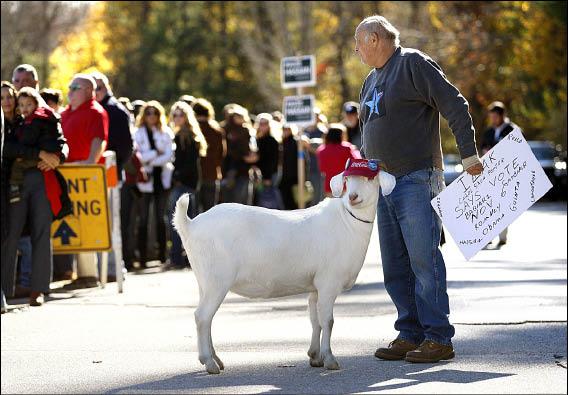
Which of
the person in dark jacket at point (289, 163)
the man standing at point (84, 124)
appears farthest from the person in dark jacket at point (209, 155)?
the person in dark jacket at point (289, 163)

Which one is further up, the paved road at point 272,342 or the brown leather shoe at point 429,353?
the brown leather shoe at point 429,353

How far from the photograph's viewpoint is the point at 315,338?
957cm

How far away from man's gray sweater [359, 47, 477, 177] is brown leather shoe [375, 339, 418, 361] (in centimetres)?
111

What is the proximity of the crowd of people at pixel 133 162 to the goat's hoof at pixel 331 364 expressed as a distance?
209 inches

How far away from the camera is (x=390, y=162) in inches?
384

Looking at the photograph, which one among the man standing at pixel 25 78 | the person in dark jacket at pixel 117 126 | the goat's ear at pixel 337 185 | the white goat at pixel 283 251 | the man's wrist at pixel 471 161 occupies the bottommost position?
the white goat at pixel 283 251

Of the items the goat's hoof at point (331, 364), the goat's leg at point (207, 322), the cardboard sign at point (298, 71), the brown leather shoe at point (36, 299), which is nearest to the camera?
the goat's leg at point (207, 322)

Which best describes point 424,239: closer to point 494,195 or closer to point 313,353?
point 494,195

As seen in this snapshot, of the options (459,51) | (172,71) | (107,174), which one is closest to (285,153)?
(107,174)

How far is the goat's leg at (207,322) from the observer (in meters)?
9.23

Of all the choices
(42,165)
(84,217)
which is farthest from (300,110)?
(42,165)

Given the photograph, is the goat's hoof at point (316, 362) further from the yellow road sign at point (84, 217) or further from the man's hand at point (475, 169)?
the yellow road sign at point (84, 217)

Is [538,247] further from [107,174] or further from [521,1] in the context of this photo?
[521,1]

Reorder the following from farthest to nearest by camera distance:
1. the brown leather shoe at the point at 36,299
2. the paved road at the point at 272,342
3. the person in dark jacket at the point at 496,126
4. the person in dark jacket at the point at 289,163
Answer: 1. the person in dark jacket at the point at 289,163
2. the person in dark jacket at the point at 496,126
3. the brown leather shoe at the point at 36,299
4. the paved road at the point at 272,342
